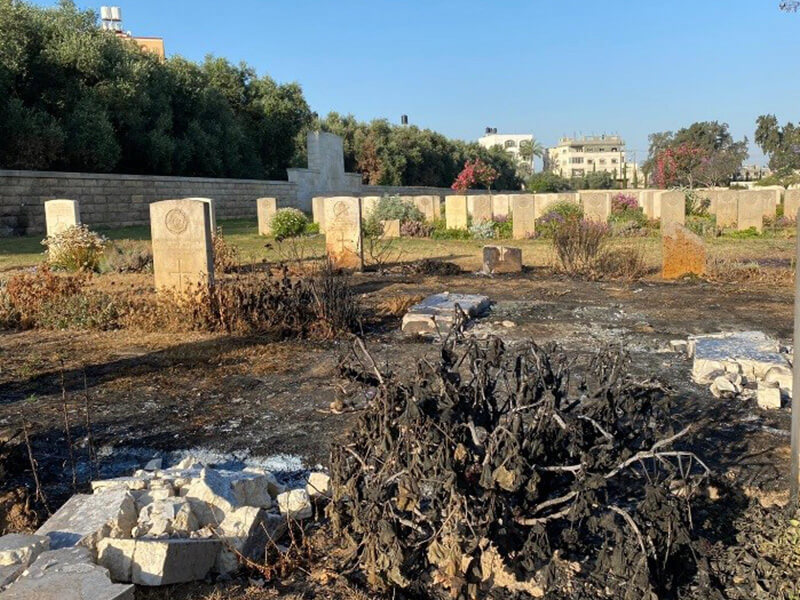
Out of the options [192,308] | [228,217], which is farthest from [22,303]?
[228,217]

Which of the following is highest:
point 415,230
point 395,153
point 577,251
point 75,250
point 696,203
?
point 395,153

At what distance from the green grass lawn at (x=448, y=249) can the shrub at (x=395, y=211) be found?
2451 mm

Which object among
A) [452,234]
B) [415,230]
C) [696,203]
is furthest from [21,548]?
[696,203]

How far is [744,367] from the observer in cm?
550

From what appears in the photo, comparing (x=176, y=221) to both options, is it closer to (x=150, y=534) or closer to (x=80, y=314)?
(x=80, y=314)

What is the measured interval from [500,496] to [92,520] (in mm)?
1577

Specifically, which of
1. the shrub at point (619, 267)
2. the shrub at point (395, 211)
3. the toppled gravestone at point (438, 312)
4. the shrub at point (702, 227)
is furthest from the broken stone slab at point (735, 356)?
the shrub at point (395, 211)

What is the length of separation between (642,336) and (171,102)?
2801cm

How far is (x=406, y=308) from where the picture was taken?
28.8 ft

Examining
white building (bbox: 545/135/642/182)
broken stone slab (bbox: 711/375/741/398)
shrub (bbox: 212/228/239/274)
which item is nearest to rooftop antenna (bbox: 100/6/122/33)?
shrub (bbox: 212/228/239/274)

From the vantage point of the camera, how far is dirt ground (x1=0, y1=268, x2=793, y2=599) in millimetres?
4203

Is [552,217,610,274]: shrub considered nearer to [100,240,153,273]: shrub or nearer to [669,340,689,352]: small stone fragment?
[669,340,689,352]: small stone fragment

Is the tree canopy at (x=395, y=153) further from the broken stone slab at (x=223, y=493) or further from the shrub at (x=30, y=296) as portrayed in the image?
the broken stone slab at (x=223, y=493)

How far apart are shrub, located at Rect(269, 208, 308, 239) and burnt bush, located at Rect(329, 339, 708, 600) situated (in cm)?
1712
